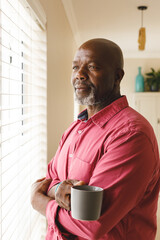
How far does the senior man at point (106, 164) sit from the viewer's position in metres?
0.88

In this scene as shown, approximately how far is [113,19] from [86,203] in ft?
11.0

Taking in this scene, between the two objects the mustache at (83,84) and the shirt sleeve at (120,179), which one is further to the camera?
the mustache at (83,84)

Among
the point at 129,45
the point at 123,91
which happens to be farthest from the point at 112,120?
the point at 123,91

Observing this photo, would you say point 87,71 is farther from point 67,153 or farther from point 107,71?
point 67,153

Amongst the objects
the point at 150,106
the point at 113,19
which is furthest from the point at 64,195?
the point at 150,106

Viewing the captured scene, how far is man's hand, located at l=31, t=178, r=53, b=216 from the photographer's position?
3.64 ft

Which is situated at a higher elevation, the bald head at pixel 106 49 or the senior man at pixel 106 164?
the bald head at pixel 106 49

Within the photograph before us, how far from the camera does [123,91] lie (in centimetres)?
651

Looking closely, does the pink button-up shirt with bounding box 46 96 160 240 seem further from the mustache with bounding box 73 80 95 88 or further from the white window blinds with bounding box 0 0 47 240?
the white window blinds with bounding box 0 0 47 240

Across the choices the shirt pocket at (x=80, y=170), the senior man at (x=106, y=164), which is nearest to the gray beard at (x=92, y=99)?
the senior man at (x=106, y=164)

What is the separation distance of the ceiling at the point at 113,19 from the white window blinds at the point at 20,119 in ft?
4.40

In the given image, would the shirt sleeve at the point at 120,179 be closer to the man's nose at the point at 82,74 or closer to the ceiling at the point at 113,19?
the man's nose at the point at 82,74

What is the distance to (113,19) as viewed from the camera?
3664mm

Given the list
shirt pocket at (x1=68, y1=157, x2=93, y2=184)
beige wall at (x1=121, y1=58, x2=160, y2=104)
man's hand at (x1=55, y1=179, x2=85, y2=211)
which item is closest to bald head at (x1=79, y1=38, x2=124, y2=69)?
shirt pocket at (x1=68, y1=157, x2=93, y2=184)
